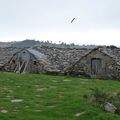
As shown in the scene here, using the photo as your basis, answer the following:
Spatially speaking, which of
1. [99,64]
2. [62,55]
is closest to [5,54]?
[62,55]

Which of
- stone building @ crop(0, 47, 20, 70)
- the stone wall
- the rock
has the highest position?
stone building @ crop(0, 47, 20, 70)

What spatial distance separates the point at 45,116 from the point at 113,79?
72.5ft

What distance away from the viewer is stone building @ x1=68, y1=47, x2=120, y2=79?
38.2 meters

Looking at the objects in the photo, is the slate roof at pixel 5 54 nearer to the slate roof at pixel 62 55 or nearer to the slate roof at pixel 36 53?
A: the slate roof at pixel 36 53

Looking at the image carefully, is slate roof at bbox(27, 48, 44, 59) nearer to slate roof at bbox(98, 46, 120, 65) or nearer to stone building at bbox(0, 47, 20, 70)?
stone building at bbox(0, 47, 20, 70)

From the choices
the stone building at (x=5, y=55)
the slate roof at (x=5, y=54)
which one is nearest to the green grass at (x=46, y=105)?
the stone building at (x=5, y=55)

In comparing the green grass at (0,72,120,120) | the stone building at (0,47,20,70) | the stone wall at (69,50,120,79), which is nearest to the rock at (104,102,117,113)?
the green grass at (0,72,120,120)

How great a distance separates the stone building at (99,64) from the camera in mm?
38250

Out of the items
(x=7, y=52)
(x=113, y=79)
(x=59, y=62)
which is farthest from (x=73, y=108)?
(x=7, y=52)

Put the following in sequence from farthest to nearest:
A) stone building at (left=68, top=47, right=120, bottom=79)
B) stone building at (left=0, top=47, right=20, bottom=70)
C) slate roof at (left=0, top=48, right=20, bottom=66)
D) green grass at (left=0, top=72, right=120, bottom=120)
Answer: slate roof at (left=0, top=48, right=20, bottom=66), stone building at (left=0, top=47, right=20, bottom=70), stone building at (left=68, top=47, right=120, bottom=79), green grass at (left=0, top=72, right=120, bottom=120)

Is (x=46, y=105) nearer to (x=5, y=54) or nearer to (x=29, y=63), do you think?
(x=29, y=63)

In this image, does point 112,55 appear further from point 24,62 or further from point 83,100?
point 83,100

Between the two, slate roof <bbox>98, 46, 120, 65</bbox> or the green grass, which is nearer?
the green grass

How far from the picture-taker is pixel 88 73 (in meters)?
39.4
